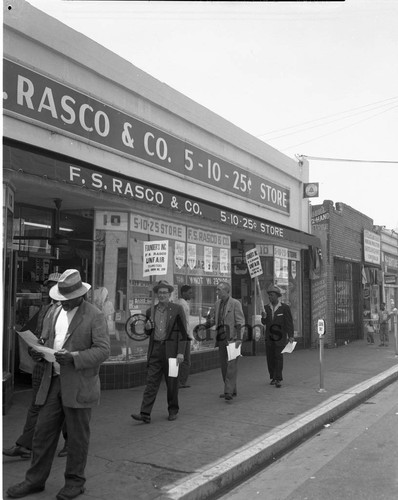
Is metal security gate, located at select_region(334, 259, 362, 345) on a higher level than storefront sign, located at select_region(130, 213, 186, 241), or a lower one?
lower

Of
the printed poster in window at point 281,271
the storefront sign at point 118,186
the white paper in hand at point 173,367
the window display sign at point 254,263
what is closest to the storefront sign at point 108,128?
the storefront sign at point 118,186

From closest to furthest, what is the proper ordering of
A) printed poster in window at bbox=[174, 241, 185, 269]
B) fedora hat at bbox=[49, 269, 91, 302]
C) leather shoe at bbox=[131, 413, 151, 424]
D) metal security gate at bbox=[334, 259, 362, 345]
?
fedora hat at bbox=[49, 269, 91, 302] < leather shoe at bbox=[131, 413, 151, 424] < printed poster in window at bbox=[174, 241, 185, 269] < metal security gate at bbox=[334, 259, 362, 345]

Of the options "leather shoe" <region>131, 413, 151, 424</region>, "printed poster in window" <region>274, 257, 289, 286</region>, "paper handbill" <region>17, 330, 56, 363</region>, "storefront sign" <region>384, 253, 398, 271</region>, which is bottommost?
"leather shoe" <region>131, 413, 151, 424</region>

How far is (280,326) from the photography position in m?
9.59

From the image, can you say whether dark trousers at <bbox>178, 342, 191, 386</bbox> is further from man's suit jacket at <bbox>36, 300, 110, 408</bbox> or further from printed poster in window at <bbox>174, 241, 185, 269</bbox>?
man's suit jacket at <bbox>36, 300, 110, 408</bbox>

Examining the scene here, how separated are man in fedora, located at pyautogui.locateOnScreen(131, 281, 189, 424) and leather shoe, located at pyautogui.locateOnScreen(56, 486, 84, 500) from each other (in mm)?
2440

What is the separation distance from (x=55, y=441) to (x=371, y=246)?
19.1 metres

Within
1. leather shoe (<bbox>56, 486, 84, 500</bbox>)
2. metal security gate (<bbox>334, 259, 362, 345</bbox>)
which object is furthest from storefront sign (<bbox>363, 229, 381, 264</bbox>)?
leather shoe (<bbox>56, 486, 84, 500</bbox>)

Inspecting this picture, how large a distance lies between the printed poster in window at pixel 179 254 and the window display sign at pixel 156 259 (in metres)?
1.86

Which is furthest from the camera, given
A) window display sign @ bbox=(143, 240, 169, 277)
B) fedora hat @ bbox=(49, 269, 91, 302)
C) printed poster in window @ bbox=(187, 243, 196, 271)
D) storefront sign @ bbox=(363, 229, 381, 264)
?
storefront sign @ bbox=(363, 229, 381, 264)

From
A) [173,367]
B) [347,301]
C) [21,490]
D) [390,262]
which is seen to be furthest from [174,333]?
[390,262]

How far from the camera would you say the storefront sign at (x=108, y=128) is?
754cm

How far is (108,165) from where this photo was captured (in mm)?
9008

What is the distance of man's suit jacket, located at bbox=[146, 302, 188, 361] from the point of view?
6680 millimetres
